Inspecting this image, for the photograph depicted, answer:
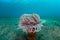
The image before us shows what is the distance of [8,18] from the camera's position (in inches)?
43.0

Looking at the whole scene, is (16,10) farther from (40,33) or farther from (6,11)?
(40,33)

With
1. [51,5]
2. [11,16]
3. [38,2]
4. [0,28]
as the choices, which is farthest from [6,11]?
[51,5]

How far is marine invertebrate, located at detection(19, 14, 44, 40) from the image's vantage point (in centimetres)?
104

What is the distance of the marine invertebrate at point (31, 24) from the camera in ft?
3.43

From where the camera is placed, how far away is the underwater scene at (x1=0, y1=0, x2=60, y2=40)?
3.45 feet

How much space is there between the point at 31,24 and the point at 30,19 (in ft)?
0.15

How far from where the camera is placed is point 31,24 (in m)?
1.05

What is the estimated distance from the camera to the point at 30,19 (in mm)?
1059

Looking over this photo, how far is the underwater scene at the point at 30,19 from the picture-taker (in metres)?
1.05

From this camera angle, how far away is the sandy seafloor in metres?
1.05

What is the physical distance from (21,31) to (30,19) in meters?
0.13

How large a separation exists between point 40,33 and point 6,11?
1.22 ft

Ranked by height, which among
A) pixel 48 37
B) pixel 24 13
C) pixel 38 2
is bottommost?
pixel 48 37

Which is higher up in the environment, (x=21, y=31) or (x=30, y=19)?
(x=30, y=19)
